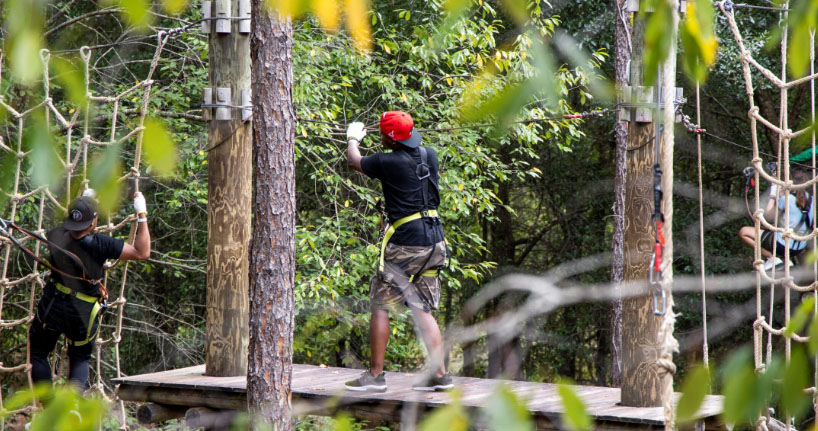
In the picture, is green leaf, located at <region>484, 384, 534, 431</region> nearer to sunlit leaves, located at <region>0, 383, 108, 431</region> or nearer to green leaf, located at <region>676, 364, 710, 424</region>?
green leaf, located at <region>676, 364, 710, 424</region>

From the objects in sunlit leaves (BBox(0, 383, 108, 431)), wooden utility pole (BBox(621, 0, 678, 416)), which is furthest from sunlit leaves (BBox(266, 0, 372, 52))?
wooden utility pole (BBox(621, 0, 678, 416))

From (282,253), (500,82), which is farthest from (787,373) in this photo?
(500,82)

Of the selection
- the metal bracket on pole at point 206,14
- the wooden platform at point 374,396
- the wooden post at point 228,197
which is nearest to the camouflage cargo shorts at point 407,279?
the wooden platform at point 374,396

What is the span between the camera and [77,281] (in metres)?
4.52

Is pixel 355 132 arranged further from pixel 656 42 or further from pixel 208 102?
pixel 656 42

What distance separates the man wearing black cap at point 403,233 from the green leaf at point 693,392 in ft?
11.1

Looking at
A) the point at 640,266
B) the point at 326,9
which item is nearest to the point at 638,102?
the point at 640,266

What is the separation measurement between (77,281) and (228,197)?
0.97m

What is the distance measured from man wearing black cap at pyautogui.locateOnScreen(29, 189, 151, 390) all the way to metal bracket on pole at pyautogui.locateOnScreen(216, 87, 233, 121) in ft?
2.26

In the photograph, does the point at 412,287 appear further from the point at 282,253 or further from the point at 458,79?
the point at 458,79

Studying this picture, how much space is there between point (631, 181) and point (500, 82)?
8.25ft

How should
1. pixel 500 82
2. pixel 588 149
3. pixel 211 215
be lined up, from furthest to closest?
pixel 588 149, pixel 500 82, pixel 211 215

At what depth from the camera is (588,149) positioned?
39.8 feet

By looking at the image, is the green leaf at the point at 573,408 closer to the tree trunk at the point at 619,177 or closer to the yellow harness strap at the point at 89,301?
the yellow harness strap at the point at 89,301
